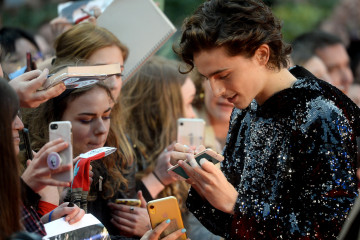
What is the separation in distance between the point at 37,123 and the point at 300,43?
3.36m

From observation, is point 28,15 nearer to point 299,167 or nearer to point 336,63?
point 336,63

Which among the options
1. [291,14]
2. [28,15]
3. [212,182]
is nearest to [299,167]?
[212,182]

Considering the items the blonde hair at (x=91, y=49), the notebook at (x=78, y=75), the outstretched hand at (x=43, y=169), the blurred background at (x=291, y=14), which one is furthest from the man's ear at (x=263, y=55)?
the blurred background at (x=291, y=14)

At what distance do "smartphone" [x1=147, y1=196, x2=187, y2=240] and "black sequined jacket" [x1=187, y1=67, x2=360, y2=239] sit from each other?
0.21m

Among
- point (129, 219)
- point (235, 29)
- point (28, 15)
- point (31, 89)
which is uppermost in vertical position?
point (235, 29)

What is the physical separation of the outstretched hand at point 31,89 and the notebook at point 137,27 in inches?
43.2

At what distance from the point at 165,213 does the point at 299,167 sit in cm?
57

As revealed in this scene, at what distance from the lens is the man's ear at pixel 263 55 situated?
A: 2.14 m

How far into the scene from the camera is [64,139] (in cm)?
176

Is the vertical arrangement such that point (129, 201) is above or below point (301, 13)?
below

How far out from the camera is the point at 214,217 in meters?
2.36

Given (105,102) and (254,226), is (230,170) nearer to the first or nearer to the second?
(254,226)

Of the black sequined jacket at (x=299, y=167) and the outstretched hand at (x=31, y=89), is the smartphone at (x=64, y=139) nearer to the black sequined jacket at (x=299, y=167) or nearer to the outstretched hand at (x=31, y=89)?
the outstretched hand at (x=31, y=89)

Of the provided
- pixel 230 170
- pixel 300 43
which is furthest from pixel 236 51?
pixel 300 43
